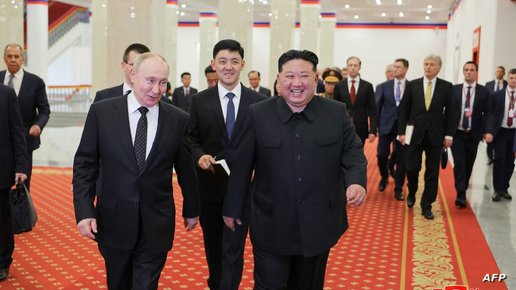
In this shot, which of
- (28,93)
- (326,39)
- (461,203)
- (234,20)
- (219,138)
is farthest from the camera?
(326,39)

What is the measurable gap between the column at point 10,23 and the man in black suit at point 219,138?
802cm

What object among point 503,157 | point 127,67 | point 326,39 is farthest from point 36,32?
point 127,67

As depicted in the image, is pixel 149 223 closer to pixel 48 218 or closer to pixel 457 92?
pixel 48 218

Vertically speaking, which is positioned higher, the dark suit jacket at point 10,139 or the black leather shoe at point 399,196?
the dark suit jacket at point 10,139

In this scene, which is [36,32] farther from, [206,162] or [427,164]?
[206,162]

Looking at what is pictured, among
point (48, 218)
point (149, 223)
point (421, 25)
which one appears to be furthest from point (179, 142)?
point (421, 25)

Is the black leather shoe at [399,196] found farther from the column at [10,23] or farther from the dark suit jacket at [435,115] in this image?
the column at [10,23]

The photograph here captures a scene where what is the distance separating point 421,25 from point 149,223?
111 ft

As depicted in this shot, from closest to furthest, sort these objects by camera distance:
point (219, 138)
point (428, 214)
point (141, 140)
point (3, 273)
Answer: point (141, 140), point (219, 138), point (3, 273), point (428, 214)

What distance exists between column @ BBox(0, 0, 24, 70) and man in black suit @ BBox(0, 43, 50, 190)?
213 inches

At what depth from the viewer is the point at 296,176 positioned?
314 centimetres

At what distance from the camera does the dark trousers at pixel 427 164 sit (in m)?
7.30

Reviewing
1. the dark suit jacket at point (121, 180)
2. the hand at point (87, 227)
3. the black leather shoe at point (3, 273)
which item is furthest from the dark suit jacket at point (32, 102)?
the hand at point (87, 227)

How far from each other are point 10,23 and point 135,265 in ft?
30.4
